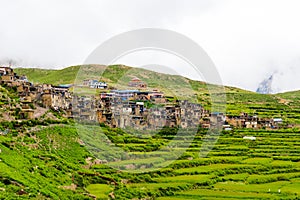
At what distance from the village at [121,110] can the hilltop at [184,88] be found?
8.19m

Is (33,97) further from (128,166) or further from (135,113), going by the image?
(135,113)

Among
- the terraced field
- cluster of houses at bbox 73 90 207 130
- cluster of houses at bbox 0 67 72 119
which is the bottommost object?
the terraced field

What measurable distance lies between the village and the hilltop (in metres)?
8.19

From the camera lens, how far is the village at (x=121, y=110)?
44.7 meters

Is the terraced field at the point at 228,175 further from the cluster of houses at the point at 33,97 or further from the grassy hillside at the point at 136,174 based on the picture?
the cluster of houses at the point at 33,97

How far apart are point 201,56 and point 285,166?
78.5 ft

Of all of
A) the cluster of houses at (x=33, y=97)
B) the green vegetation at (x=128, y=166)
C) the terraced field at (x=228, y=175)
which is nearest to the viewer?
the green vegetation at (x=128, y=166)

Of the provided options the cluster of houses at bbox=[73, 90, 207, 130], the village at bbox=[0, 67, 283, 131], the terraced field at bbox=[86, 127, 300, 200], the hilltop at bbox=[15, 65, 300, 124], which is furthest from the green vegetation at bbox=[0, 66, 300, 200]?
the hilltop at bbox=[15, 65, 300, 124]

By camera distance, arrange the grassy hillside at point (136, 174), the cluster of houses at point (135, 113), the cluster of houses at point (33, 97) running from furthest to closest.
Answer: the cluster of houses at point (135, 113)
the cluster of houses at point (33, 97)
the grassy hillside at point (136, 174)

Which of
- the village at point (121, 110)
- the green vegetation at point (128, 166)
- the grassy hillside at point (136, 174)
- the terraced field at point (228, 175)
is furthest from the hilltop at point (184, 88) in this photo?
the grassy hillside at point (136, 174)

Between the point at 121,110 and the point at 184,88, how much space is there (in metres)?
51.7

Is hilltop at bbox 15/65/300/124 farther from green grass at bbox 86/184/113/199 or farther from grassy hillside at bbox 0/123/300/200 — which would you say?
green grass at bbox 86/184/113/199

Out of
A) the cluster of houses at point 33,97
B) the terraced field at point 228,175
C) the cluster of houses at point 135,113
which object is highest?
the cluster of houses at point 33,97

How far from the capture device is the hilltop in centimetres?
9161
